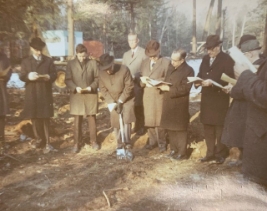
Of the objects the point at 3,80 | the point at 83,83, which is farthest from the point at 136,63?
the point at 3,80

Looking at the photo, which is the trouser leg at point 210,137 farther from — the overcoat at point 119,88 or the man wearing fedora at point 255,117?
the man wearing fedora at point 255,117

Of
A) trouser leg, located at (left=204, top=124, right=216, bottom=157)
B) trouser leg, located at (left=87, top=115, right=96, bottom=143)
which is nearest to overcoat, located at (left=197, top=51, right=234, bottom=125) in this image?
trouser leg, located at (left=204, top=124, right=216, bottom=157)

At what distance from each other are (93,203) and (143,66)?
9.22 ft

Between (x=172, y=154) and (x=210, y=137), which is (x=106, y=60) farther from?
(x=210, y=137)

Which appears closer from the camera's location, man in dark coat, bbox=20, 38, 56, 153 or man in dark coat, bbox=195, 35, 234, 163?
man in dark coat, bbox=195, 35, 234, 163

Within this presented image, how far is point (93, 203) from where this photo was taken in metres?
3.46

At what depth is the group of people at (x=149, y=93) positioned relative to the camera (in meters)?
4.38

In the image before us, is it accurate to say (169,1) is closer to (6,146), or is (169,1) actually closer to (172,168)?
(172,168)

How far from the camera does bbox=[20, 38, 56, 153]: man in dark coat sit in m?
5.31

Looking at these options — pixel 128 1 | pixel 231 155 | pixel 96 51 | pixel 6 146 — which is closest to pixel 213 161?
Result: pixel 231 155

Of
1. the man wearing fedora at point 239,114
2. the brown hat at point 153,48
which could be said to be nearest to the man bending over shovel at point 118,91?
the brown hat at point 153,48

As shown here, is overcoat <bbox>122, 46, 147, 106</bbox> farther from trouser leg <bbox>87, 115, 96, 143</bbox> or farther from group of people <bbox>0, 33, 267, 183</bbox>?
trouser leg <bbox>87, 115, 96, 143</bbox>

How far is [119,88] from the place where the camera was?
517cm

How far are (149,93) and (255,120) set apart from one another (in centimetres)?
325
